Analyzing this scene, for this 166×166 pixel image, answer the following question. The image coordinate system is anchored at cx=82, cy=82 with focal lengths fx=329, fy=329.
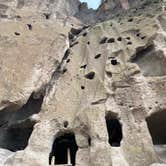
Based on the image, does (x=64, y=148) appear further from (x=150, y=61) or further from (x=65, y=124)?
(x=150, y=61)

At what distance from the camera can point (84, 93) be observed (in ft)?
46.4

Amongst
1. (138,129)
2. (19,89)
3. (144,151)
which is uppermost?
(19,89)

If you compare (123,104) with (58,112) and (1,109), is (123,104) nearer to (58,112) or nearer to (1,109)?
(58,112)

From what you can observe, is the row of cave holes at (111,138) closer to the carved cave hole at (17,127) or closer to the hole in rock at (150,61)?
the carved cave hole at (17,127)

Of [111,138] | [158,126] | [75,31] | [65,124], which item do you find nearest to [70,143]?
[65,124]

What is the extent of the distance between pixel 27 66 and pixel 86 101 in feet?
11.5

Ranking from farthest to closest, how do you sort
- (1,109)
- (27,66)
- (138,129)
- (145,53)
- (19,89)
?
(145,53), (27,66), (19,89), (1,109), (138,129)

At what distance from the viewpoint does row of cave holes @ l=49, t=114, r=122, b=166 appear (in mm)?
13680

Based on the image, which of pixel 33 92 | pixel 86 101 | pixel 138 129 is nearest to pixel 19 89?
pixel 33 92

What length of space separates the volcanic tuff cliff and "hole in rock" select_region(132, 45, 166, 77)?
0.16 ft

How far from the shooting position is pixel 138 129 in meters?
12.1

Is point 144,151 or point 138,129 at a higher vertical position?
point 138,129

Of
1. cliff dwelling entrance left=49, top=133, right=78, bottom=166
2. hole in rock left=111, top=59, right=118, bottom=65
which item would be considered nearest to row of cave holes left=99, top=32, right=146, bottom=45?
hole in rock left=111, top=59, right=118, bottom=65

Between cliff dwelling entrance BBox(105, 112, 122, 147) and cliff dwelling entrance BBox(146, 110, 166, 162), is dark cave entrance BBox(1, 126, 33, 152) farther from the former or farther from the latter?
cliff dwelling entrance BBox(146, 110, 166, 162)
